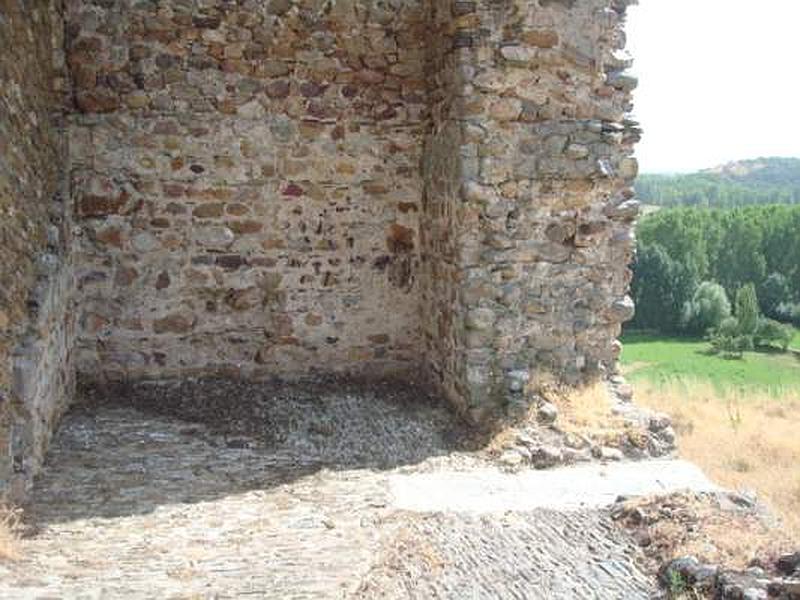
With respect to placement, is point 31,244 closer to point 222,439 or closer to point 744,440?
point 222,439

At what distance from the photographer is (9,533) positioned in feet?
12.3

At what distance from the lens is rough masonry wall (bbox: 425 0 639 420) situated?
532 cm

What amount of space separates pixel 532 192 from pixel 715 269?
129 ft

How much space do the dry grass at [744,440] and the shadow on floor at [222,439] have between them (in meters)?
2.14

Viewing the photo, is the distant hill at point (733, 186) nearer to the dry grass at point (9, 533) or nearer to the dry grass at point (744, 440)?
the dry grass at point (744, 440)

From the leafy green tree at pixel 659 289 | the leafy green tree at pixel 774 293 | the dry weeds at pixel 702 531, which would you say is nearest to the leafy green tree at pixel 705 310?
the leafy green tree at pixel 659 289

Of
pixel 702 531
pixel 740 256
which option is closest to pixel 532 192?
pixel 702 531

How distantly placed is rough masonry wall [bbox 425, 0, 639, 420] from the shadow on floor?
0.48 metres

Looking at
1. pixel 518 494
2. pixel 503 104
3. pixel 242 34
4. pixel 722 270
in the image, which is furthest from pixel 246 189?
pixel 722 270

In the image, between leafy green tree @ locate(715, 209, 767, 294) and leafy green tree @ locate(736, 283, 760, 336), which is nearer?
leafy green tree @ locate(736, 283, 760, 336)

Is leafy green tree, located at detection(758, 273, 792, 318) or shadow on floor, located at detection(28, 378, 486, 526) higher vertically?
shadow on floor, located at detection(28, 378, 486, 526)

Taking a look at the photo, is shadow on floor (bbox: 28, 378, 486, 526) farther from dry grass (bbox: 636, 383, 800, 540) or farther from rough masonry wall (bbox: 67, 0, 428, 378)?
dry grass (bbox: 636, 383, 800, 540)

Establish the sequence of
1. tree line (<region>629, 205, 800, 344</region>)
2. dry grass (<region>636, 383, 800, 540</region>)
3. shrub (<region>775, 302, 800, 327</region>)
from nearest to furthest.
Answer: dry grass (<region>636, 383, 800, 540</region>) < tree line (<region>629, 205, 800, 344</region>) < shrub (<region>775, 302, 800, 327</region>)

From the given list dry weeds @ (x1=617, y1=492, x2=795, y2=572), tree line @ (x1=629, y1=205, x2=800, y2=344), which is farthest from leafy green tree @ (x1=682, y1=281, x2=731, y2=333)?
dry weeds @ (x1=617, y1=492, x2=795, y2=572)
